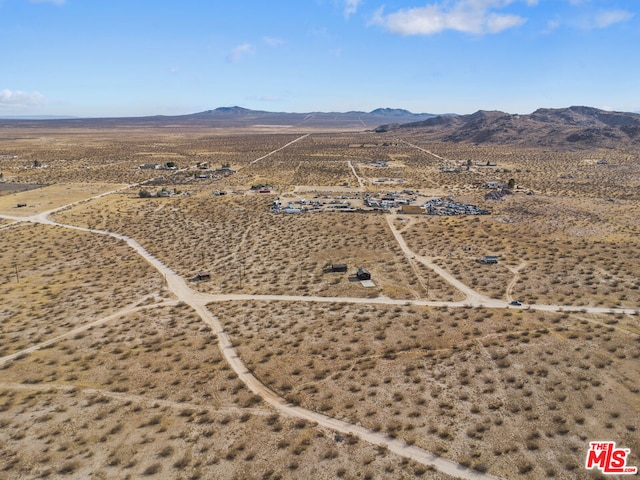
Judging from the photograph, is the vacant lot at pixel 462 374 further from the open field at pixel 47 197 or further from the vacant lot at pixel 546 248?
the open field at pixel 47 197

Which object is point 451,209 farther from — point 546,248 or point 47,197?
point 47,197

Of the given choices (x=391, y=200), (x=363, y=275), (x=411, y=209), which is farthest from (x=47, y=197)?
(x=363, y=275)

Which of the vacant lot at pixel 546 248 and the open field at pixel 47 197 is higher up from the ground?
the open field at pixel 47 197

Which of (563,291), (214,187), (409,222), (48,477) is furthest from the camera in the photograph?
(214,187)

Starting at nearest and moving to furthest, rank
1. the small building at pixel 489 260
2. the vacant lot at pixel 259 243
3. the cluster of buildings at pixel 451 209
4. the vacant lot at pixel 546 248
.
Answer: the vacant lot at pixel 546 248
the vacant lot at pixel 259 243
the small building at pixel 489 260
the cluster of buildings at pixel 451 209

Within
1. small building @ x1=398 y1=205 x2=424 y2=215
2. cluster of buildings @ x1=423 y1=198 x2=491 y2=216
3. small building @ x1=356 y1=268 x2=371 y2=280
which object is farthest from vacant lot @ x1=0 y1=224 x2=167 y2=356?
cluster of buildings @ x1=423 y1=198 x2=491 y2=216

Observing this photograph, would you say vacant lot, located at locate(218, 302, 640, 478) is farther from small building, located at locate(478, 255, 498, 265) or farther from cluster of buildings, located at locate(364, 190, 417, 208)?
cluster of buildings, located at locate(364, 190, 417, 208)

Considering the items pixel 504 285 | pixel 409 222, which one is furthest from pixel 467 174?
pixel 504 285

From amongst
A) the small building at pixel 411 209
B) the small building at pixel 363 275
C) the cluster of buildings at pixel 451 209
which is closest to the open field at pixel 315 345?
the small building at pixel 363 275

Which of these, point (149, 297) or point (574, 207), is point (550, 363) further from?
point (574, 207)
